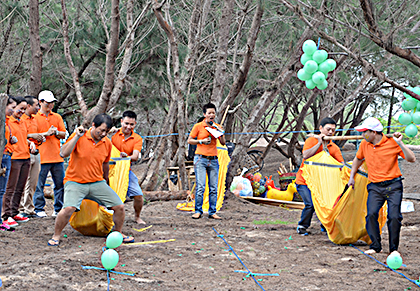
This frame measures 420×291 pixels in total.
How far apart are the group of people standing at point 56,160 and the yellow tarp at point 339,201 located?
7.34ft

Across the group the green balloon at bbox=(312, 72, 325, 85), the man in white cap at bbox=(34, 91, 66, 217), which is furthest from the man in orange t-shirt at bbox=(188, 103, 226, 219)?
the man in white cap at bbox=(34, 91, 66, 217)

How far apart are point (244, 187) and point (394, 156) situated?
5.21 metres

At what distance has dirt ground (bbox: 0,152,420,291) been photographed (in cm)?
339

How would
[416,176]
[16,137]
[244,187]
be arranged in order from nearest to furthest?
[16,137] → [244,187] → [416,176]

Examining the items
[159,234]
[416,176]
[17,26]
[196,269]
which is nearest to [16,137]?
[159,234]

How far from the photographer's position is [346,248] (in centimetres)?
491

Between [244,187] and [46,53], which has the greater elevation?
[46,53]

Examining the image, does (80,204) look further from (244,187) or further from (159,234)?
(244,187)

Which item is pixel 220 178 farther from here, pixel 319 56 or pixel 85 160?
pixel 85 160

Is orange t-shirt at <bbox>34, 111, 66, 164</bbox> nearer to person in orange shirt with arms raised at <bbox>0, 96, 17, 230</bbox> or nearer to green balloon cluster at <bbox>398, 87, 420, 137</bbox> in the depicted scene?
person in orange shirt with arms raised at <bbox>0, 96, 17, 230</bbox>

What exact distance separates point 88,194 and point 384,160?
3.03 metres

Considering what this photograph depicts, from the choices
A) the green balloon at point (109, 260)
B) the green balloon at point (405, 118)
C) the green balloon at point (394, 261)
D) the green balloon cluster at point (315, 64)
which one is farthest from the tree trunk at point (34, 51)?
the green balloon at point (394, 261)

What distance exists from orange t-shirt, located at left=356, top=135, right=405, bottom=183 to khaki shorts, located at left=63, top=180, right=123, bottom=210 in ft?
8.72

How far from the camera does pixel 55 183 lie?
6.15 m
